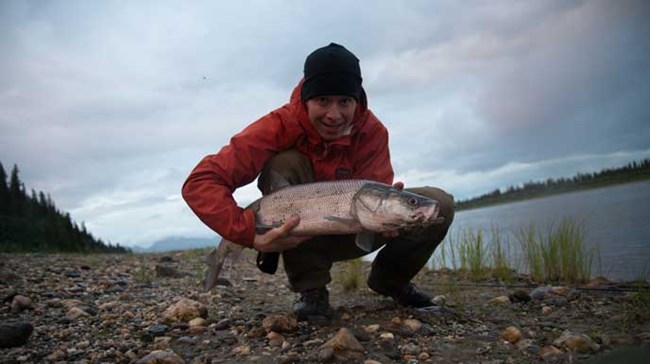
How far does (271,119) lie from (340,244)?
1.28 meters

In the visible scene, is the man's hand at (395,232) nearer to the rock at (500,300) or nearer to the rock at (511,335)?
the rock at (511,335)

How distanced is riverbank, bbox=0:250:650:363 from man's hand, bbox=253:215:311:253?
56 centimetres

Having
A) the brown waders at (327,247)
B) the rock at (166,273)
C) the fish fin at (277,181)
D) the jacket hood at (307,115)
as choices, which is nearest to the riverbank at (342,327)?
the brown waders at (327,247)

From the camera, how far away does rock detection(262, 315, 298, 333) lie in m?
3.50

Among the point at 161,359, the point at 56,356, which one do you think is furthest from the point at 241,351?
the point at 56,356

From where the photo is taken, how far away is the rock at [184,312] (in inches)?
161

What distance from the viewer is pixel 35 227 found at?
28625mm

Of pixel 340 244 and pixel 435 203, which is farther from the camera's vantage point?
pixel 340 244

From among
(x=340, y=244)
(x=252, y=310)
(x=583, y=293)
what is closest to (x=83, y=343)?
(x=252, y=310)

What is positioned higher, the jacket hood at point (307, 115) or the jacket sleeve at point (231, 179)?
the jacket hood at point (307, 115)

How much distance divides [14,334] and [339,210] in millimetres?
2539

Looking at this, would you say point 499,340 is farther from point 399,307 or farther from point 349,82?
point 349,82

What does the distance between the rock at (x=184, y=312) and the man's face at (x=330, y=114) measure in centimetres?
194

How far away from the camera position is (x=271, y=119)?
12.7ft
